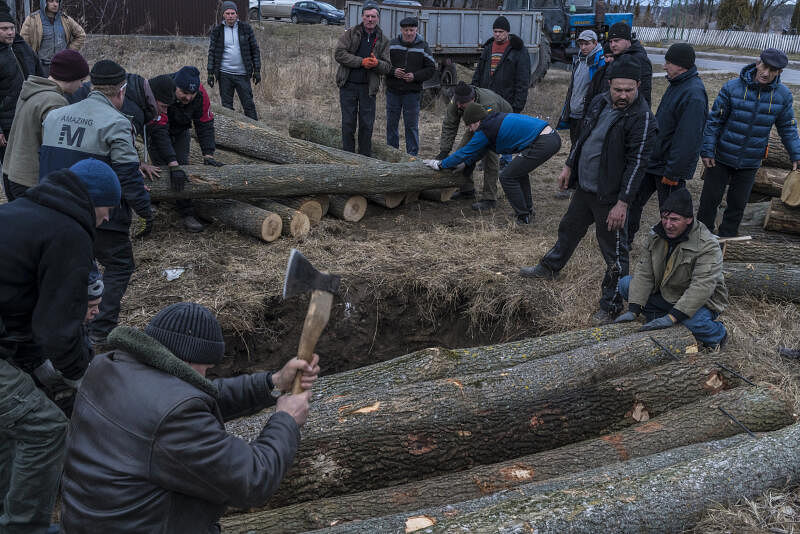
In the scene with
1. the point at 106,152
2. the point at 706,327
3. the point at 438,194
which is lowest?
the point at 438,194

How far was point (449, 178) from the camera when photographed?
752 centimetres

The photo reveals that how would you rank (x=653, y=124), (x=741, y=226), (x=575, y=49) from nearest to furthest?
1. (x=653, y=124)
2. (x=741, y=226)
3. (x=575, y=49)

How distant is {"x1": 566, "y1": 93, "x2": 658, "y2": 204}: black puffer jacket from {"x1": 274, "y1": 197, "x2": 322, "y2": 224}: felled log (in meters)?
3.13

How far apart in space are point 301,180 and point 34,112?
8.80 feet

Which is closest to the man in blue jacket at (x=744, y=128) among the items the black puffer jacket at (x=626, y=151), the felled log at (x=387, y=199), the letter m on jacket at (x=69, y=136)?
the black puffer jacket at (x=626, y=151)

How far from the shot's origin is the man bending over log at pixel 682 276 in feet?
14.1

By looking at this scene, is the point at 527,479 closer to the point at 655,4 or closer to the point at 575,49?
the point at 575,49

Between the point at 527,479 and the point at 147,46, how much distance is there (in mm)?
16964

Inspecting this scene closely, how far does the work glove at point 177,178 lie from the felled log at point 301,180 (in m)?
0.05

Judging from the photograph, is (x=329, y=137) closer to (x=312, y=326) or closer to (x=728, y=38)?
(x=312, y=326)

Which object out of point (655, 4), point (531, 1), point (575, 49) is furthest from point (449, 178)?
point (655, 4)

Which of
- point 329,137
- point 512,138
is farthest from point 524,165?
point 329,137

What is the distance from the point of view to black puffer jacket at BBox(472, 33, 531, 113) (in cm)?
827

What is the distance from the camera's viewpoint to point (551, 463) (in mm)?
3406
